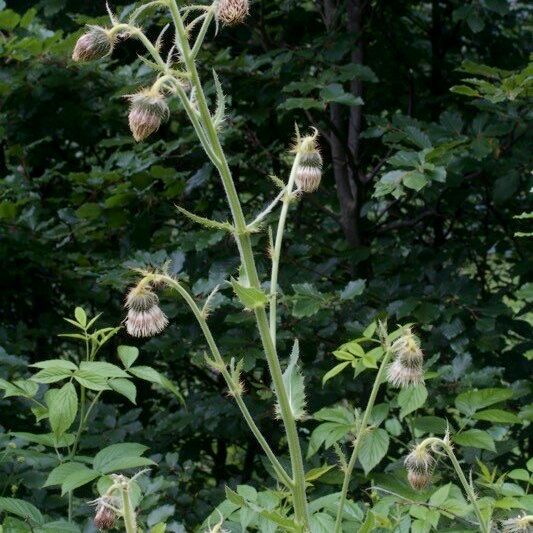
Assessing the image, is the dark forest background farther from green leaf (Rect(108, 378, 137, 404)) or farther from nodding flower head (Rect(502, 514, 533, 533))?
nodding flower head (Rect(502, 514, 533, 533))

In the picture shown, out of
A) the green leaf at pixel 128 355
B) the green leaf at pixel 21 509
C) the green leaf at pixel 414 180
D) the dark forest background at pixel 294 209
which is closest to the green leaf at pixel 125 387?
the green leaf at pixel 128 355

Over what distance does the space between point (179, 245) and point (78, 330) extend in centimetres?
98

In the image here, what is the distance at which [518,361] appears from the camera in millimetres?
3520

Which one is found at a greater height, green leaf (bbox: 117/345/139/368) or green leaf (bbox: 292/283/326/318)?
green leaf (bbox: 117/345/139/368)

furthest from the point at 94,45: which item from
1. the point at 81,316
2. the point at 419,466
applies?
the point at 419,466

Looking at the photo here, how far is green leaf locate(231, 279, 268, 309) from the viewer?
1.53 m

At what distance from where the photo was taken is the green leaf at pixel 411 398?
2.28 metres

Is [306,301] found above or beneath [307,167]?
beneath

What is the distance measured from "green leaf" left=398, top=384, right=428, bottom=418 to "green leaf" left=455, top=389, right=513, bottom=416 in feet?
0.66

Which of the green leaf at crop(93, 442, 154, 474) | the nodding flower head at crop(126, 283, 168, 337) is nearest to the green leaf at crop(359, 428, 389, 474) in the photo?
the green leaf at crop(93, 442, 154, 474)

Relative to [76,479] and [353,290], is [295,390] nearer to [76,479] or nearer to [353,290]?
[76,479]

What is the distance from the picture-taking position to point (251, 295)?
60.9 inches

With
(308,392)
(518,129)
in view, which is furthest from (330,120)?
(308,392)

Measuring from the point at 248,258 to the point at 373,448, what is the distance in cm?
95
